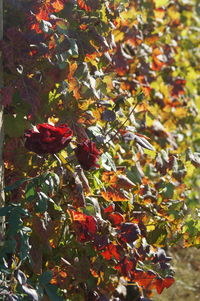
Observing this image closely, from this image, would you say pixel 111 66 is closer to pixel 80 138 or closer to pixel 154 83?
pixel 80 138

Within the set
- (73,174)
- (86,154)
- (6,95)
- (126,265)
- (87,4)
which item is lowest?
(126,265)

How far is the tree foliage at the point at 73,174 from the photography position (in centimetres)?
272

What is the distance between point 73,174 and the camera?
2947mm

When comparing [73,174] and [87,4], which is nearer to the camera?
[73,174]

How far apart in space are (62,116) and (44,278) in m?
0.79

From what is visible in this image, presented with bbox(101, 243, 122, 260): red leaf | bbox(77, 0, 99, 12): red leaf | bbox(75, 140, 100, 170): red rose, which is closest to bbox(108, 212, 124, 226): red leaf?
bbox(101, 243, 122, 260): red leaf

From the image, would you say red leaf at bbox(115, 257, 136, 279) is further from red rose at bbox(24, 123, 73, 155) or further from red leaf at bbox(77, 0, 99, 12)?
red leaf at bbox(77, 0, 99, 12)

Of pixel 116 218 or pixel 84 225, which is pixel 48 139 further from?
pixel 116 218

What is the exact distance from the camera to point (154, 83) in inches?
201

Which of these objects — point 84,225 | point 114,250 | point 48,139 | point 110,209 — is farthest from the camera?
point 110,209

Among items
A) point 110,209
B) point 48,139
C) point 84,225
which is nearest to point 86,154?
point 48,139

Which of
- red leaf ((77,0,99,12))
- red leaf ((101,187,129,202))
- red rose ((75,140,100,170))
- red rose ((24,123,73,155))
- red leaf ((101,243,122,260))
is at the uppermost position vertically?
red leaf ((77,0,99,12))

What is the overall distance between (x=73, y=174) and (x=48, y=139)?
0.38 meters

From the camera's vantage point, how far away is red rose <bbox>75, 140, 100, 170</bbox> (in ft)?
9.04
